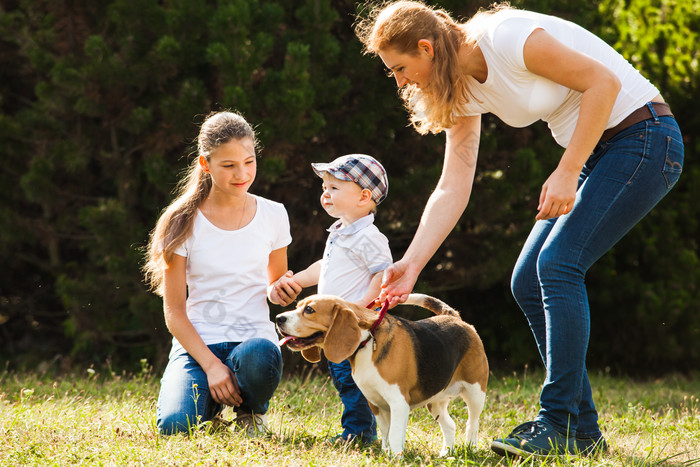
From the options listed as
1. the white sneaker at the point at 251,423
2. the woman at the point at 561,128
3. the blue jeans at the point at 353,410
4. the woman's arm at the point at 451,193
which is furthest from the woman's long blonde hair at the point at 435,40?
the white sneaker at the point at 251,423

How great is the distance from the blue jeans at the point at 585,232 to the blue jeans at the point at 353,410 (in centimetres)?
97

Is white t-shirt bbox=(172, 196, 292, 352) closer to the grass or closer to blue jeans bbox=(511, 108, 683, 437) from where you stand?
the grass

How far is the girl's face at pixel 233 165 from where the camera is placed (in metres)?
3.81

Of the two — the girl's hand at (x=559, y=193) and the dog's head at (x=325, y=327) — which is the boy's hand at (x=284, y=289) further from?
the girl's hand at (x=559, y=193)

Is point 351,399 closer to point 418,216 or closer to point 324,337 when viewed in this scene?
point 324,337

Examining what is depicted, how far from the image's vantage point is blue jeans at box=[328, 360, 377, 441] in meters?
3.76

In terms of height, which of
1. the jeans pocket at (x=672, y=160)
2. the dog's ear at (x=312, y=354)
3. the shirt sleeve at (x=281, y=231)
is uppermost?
the jeans pocket at (x=672, y=160)

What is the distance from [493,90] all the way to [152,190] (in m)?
4.73

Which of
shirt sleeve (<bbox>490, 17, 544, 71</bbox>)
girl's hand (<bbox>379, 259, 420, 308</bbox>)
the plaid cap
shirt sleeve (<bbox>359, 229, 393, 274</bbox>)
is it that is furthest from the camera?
the plaid cap

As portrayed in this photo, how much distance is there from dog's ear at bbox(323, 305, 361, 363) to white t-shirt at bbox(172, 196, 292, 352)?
2.56 feet

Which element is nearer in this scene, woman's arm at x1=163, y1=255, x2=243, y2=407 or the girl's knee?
the girl's knee

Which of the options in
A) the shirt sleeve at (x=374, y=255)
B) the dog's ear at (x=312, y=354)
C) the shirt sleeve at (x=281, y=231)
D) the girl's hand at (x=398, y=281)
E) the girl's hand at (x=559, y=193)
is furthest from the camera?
the shirt sleeve at (x=281, y=231)

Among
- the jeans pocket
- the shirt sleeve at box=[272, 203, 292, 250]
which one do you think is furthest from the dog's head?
the jeans pocket

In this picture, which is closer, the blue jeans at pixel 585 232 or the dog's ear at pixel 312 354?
the blue jeans at pixel 585 232
